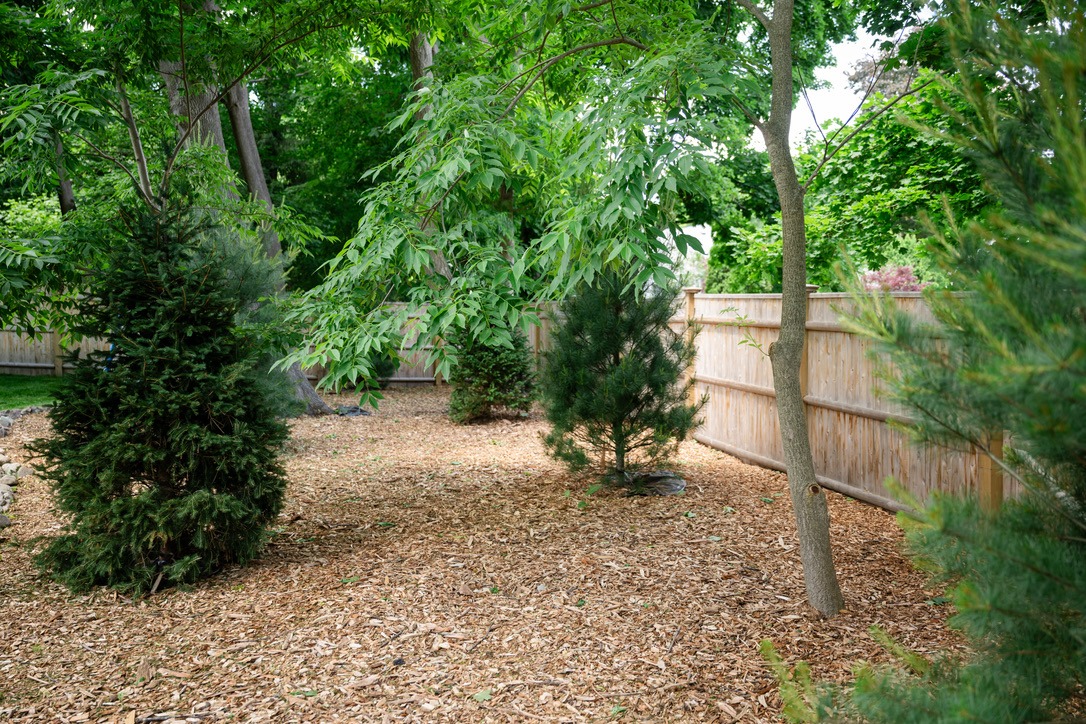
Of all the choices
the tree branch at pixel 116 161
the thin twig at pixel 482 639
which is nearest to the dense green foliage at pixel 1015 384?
the thin twig at pixel 482 639

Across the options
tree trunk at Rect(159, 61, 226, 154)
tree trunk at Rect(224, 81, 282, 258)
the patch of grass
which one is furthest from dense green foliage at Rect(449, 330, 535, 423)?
the patch of grass

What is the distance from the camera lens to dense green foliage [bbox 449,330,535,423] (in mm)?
11133

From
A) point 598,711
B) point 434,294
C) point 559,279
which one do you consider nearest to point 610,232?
point 559,279

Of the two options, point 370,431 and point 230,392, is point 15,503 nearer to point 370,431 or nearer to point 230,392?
point 230,392

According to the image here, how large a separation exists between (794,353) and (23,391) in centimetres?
1435

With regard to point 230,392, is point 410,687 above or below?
below

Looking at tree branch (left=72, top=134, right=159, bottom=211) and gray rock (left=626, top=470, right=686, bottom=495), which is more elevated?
tree branch (left=72, top=134, right=159, bottom=211)

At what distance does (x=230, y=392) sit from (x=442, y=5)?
4423mm

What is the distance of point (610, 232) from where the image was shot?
3861mm

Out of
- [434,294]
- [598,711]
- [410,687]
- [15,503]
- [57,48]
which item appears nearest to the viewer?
[598,711]

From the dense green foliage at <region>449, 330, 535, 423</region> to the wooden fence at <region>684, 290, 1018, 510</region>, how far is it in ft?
8.88

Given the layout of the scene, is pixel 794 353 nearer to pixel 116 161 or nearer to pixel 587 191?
pixel 587 191

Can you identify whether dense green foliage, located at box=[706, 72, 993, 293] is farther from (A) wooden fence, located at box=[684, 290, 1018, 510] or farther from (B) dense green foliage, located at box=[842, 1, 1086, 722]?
(B) dense green foliage, located at box=[842, 1, 1086, 722]

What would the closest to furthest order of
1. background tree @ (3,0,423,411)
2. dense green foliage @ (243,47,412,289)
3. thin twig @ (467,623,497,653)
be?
thin twig @ (467,623,497,653) < background tree @ (3,0,423,411) < dense green foliage @ (243,47,412,289)
